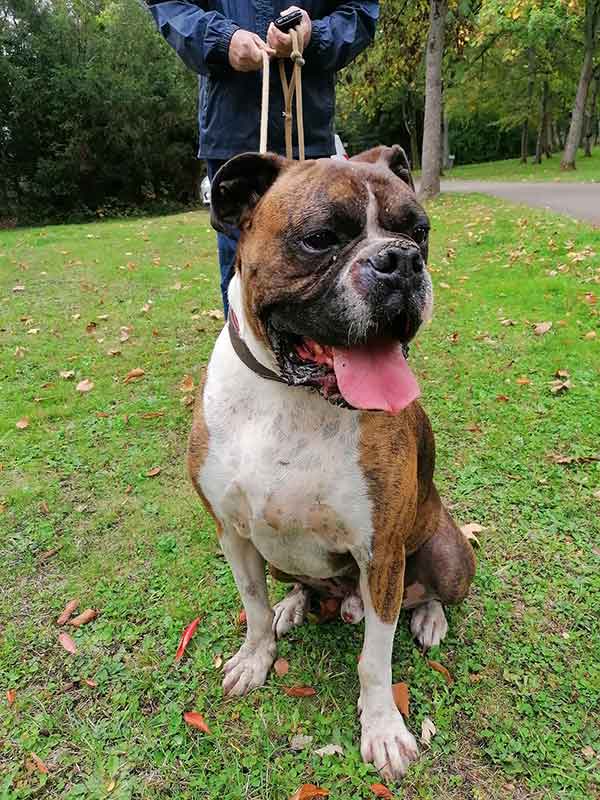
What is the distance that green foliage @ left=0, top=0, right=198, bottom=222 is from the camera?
15.4 m

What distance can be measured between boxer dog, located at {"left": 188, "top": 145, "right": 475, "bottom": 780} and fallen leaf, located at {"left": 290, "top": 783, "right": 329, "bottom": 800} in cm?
20

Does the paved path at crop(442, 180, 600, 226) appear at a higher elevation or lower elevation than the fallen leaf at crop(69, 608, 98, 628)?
higher

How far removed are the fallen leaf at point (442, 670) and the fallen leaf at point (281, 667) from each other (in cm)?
59

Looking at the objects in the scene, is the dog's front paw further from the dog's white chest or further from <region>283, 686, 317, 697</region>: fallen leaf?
the dog's white chest

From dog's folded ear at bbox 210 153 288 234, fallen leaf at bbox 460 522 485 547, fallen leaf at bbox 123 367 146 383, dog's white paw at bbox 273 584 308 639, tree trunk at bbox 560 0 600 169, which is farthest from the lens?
tree trunk at bbox 560 0 600 169

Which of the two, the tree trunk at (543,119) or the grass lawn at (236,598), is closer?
the grass lawn at (236,598)

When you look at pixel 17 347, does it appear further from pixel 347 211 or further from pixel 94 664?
pixel 347 211

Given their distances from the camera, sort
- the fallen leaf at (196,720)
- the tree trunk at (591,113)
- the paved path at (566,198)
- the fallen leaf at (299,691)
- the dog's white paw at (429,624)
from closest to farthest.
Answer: the fallen leaf at (196,720) < the fallen leaf at (299,691) < the dog's white paw at (429,624) < the paved path at (566,198) < the tree trunk at (591,113)

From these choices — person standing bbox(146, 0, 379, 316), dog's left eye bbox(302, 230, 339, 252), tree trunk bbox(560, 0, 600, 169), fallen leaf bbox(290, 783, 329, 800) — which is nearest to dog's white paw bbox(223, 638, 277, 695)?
fallen leaf bbox(290, 783, 329, 800)

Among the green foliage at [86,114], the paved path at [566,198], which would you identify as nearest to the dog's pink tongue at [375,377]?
the paved path at [566,198]

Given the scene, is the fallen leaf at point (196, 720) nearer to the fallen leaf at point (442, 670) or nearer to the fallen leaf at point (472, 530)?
the fallen leaf at point (442, 670)

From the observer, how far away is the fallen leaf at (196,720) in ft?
7.27

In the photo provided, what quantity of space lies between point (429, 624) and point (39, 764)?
1.59m

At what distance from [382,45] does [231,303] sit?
1580cm
